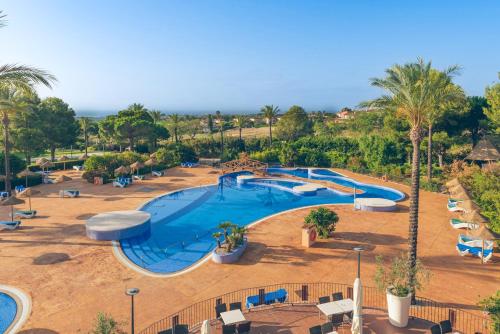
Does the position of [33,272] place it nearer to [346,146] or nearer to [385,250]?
[385,250]

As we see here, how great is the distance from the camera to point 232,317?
11.2m

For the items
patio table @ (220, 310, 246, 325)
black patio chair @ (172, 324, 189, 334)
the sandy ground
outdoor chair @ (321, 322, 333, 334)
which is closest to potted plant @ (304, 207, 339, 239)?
the sandy ground

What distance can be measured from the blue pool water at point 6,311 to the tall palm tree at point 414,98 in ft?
46.9

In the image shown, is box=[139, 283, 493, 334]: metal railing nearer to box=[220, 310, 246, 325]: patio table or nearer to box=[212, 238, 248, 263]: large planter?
box=[220, 310, 246, 325]: patio table

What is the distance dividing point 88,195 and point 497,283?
29802 mm

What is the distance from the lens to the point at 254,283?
49.4 feet

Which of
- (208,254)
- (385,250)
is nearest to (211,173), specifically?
(208,254)

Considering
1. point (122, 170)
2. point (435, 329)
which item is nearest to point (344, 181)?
point (122, 170)

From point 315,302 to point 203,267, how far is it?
5.93 metres

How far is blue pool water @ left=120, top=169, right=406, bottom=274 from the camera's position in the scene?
19.0 meters

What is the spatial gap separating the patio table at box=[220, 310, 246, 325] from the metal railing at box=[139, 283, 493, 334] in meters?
1.02

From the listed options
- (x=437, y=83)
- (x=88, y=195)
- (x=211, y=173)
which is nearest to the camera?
(x=437, y=83)

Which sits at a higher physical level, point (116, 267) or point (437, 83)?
point (437, 83)

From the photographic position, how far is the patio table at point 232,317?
11.0 metres
